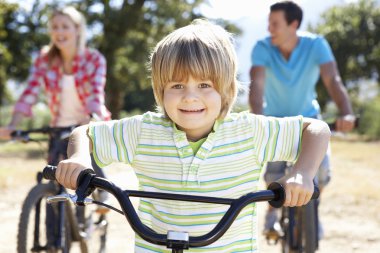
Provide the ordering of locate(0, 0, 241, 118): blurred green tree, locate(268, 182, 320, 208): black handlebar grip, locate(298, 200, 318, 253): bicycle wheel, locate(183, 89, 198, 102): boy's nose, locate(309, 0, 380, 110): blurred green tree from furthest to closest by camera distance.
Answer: locate(309, 0, 380, 110): blurred green tree < locate(0, 0, 241, 118): blurred green tree < locate(298, 200, 318, 253): bicycle wheel < locate(183, 89, 198, 102): boy's nose < locate(268, 182, 320, 208): black handlebar grip

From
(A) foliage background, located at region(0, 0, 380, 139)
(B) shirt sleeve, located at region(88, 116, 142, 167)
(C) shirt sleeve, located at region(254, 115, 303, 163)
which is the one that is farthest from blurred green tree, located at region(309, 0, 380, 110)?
(B) shirt sleeve, located at region(88, 116, 142, 167)

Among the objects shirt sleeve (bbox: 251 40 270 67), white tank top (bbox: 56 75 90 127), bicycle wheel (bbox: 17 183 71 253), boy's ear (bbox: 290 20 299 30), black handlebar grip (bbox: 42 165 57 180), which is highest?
boy's ear (bbox: 290 20 299 30)

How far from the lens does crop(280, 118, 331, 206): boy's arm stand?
5.55 ft

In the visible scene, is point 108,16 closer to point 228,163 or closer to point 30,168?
point 30,168

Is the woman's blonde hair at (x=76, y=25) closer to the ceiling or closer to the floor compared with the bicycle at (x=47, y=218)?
closer to the ceiling

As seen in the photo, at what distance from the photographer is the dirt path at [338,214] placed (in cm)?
510

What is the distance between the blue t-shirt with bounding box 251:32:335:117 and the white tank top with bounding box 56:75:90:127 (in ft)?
3.90

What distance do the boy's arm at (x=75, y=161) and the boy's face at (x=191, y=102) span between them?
31 centimetres

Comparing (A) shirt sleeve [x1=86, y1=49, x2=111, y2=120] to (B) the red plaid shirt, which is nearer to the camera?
(A) shirt sleeve [x1=86, y1=49, x2=111, y2=120]

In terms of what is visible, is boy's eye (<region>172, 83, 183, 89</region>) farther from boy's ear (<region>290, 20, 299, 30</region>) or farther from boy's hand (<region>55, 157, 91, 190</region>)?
boy's ear (<region>290, 20, 299, 30</region>)

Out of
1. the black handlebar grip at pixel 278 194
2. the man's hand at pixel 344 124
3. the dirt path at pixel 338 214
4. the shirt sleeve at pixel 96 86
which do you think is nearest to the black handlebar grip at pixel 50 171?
the black handlebar grip at pixel 278 194

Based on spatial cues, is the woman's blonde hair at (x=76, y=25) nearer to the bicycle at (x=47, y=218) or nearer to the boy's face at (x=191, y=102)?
the bicycle at (x=47, y=218)

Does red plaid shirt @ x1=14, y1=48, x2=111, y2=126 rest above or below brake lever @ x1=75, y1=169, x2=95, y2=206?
above

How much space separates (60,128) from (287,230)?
5.03 feet
